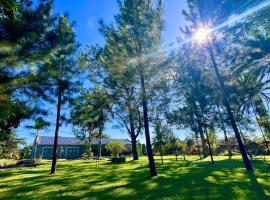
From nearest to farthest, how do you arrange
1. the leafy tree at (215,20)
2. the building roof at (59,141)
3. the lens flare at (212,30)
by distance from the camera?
1. the lens flare at (212,30)
2. the leafy tree at (215,20)
3. the building roof at (59,141)

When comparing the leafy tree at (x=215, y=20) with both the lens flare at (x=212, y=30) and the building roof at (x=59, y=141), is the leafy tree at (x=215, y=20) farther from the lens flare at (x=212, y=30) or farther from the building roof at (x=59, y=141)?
the building roof at (x=59, y=141)

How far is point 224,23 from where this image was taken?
1202 cm

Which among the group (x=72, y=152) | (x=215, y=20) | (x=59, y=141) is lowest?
(x=72, y=152)

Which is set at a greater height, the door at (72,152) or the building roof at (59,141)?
the building roof at (59,141)

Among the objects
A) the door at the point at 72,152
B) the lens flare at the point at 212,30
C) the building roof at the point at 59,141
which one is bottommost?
the door at the point at 72,152

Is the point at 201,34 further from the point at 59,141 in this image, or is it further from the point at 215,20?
the point at 59,141

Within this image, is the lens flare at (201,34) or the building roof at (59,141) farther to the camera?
the building roof at (59,141)

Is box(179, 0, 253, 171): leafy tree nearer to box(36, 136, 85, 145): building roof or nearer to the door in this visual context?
box(36, 136, 85, 145): building roof

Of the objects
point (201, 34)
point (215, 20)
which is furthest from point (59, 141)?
point (215, 20)

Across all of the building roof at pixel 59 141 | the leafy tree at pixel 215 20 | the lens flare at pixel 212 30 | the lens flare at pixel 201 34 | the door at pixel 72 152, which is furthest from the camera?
the door at pixel 72 152

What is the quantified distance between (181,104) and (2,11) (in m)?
13.4

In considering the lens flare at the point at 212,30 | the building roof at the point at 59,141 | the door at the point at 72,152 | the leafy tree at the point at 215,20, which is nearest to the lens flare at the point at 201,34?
the lens flare at the point at 212,30

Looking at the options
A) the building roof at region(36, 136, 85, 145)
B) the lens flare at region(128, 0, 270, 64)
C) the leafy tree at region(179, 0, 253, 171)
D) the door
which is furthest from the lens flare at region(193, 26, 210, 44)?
the door

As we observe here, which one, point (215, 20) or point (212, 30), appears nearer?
point (215, 20)
